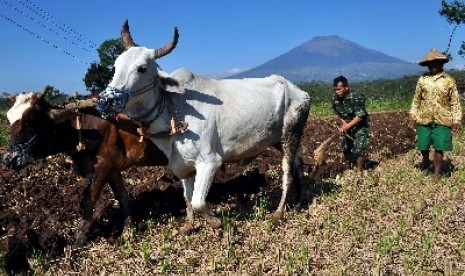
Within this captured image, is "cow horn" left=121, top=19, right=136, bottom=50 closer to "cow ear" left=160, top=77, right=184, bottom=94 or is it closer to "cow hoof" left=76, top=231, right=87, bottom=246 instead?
"cow ear" left=160, top=77, right=184, bottom=94

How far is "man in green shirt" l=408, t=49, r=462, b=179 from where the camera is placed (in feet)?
23.8

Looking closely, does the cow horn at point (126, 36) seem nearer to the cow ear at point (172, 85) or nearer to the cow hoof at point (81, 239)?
the cow ear at point (172, 85)

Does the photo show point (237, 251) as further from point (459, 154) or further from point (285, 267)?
point (459, 154)

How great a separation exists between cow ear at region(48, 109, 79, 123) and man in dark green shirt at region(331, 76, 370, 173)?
14.3ft

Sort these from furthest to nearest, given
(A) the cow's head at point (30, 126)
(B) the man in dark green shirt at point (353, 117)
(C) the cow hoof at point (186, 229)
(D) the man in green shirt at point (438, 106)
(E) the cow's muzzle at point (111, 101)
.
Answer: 1. (B) the man in dark green shirt at point (353, 117)
2. (D) the man in green shirt at point (438, 106)
3. (C) the cow hoof at point (186, 229)
4. (A) the cow's head at point (30, 126)
5. (E) the cow's muzzle at point (111, 101)

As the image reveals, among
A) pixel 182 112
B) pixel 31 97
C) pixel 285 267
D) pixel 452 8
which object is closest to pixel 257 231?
pixel 285 267

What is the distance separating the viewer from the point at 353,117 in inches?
325

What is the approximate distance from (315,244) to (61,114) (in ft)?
9.73

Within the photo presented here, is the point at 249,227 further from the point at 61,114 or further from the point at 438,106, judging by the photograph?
the point at 438,106

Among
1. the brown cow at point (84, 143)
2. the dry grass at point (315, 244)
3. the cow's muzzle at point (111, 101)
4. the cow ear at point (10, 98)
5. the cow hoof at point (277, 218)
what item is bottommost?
the dry grass at point (315, 244)

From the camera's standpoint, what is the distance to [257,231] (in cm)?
551

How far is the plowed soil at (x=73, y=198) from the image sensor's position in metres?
5.13

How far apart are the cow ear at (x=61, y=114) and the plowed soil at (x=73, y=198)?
0.79m

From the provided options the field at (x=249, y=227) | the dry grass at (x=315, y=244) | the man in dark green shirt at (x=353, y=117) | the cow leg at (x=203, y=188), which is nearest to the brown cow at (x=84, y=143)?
the field at (x=249, y=227)
